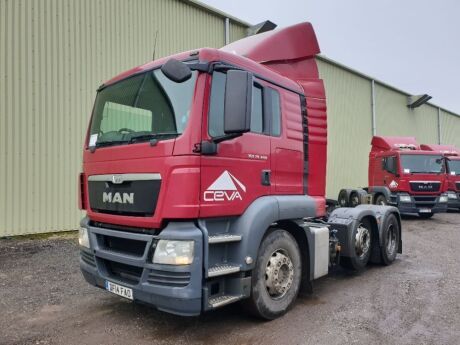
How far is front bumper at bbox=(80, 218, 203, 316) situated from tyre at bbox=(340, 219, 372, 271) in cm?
315

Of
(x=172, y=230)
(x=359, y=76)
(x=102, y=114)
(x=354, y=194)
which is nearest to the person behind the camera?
(x=172, y=230)

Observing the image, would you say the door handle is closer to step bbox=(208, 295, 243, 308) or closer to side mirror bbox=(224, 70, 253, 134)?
side mirror bbox=(224, 70, 253, 134)

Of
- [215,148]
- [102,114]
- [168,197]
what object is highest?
[102,114]

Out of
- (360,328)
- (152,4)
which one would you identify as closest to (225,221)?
(360,328)

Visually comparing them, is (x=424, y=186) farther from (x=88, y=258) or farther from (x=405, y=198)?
(x=88, y=258)

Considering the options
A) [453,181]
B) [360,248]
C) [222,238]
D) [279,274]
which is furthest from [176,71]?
[453,181]

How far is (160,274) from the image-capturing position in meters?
3.27

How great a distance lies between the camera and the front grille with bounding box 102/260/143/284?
357 centimetres

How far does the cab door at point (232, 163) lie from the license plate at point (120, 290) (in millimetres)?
987

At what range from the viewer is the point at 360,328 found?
151 inches

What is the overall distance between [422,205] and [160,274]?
40.9ft

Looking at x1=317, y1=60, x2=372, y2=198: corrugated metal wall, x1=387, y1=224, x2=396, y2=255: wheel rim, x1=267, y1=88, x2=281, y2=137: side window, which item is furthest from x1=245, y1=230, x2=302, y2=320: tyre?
x1=317, y1=60, x2=372, y2=198: corrugated metal wall

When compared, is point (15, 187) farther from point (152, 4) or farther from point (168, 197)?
point (168, 197)

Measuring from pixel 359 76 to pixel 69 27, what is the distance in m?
15.0
